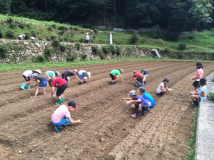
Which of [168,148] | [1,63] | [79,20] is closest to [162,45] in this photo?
[79,20]

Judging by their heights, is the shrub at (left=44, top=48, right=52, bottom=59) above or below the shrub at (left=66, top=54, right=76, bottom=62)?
above

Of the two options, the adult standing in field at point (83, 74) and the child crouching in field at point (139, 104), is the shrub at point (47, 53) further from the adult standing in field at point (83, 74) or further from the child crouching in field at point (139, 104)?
the child crouching in field at point (139, 104)

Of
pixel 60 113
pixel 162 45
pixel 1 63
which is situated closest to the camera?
pixel 60 113

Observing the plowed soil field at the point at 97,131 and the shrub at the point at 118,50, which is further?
the shrub at the point at 118,50

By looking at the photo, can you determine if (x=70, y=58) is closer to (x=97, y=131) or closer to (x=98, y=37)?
Answer: (x=97, y=131)

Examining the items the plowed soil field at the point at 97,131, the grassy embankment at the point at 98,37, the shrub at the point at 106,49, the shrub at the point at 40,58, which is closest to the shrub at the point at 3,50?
the shrub at the point at 40,58

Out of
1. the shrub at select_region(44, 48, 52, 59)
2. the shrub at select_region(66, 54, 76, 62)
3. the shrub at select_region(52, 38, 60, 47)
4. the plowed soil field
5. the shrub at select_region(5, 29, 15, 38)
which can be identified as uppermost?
the shrub at select_region(5, 29, 15, 38)

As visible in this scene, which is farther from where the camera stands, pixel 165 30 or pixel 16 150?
pixel 165 30

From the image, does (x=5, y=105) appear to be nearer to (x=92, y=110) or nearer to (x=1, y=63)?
(x=92, y=110)

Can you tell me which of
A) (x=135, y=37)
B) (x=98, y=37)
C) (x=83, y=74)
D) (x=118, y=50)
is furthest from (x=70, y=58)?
(x=135, y=37)

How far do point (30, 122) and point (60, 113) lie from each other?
1.31 metres

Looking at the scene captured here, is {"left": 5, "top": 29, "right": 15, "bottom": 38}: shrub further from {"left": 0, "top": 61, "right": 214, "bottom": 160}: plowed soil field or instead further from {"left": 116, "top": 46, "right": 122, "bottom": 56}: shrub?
{"left": 116, "top": 46, "right": 122, "bottom": 56}: shrub

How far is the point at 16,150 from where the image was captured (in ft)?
13.0

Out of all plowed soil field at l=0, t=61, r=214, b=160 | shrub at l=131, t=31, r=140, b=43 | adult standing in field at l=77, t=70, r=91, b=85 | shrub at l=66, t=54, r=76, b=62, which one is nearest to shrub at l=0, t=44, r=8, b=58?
shrub at l=66, t=54, r=76, b=62
